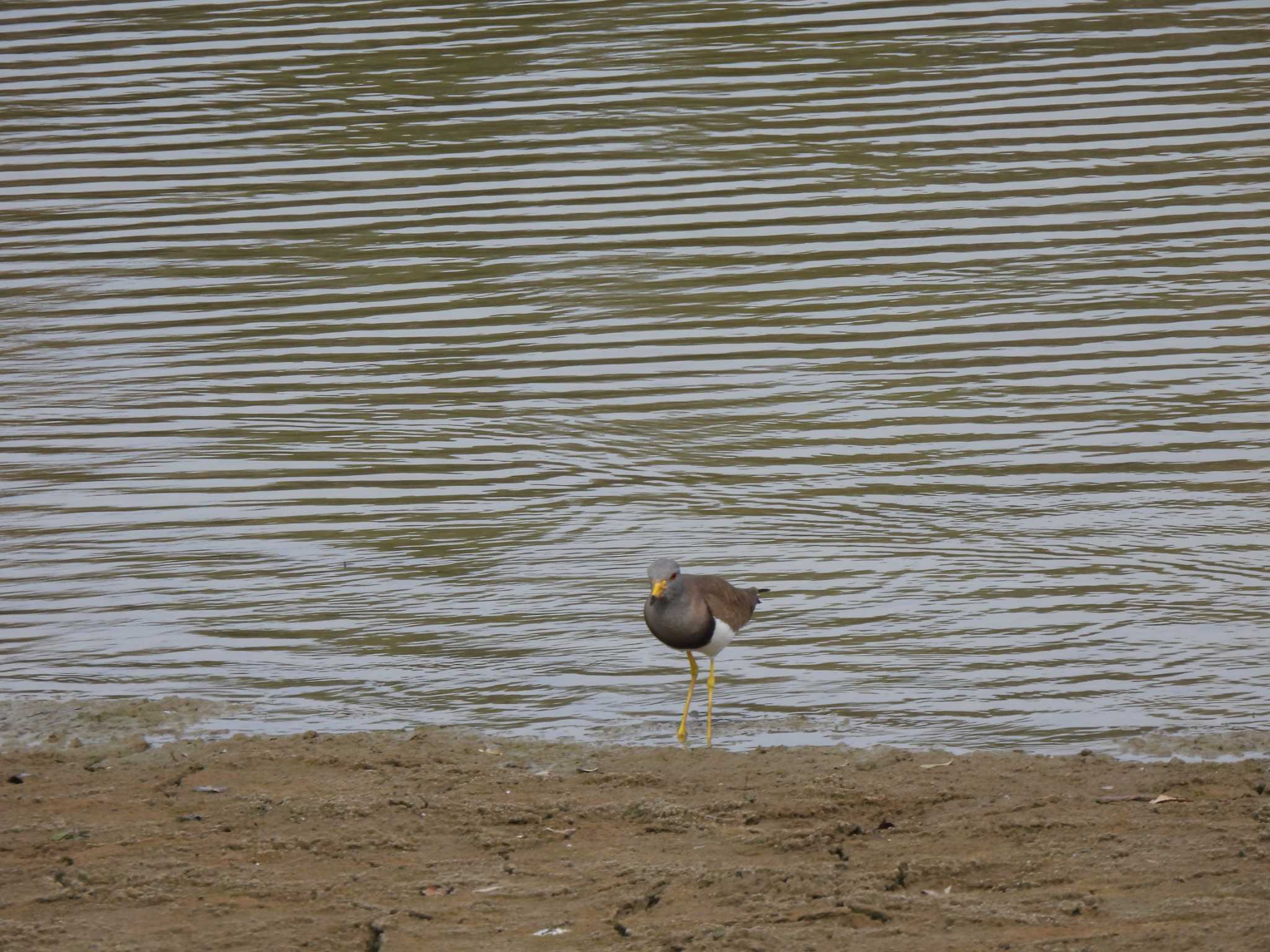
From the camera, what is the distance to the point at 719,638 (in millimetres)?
5434

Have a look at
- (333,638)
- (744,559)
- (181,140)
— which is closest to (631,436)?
(744,559)

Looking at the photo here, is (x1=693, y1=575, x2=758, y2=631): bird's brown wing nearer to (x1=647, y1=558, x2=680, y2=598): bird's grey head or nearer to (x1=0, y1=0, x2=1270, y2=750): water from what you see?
(x1=647, y1=558, x2=680, y2=598): bird's grey head

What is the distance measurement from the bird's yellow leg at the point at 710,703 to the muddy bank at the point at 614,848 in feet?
0.84

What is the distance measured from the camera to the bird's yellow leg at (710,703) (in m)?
5.32

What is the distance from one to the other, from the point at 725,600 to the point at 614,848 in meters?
1.26

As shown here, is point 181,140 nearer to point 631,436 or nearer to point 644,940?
point 631,436

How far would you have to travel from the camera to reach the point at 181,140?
11.2 meters

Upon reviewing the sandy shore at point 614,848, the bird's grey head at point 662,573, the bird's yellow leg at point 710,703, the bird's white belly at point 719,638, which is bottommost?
the sandy shore at point 614,848

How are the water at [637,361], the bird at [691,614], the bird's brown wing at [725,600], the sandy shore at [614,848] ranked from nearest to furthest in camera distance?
the sandy shore at [614,848]
the bird at [691,614]
the bird's brown wing at [725,600]
the water at [637,361]

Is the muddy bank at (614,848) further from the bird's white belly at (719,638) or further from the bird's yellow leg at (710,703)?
the bird's white belly at (719,638)

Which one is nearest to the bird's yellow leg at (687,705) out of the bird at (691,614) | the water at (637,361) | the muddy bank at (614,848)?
the bird at (691,614)

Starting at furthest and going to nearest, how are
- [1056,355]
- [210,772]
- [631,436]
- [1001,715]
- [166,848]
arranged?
[1056,355]
[631,436]
[1001,715]
[210,772]
[166,848]

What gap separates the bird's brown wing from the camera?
17.7 feet

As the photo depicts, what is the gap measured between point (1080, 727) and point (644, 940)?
1936 millimetres
